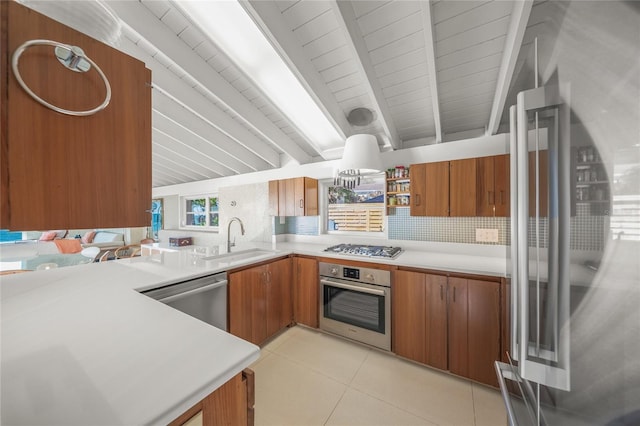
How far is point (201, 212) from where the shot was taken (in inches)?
183

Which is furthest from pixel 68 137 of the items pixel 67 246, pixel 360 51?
pixel 67 246

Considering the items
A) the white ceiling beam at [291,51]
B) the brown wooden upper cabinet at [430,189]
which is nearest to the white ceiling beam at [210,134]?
the white ceiling beam at [291,51]

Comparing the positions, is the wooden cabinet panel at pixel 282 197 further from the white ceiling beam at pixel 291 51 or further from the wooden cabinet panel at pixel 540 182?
the wooden cabinet panel at pixel 540 182

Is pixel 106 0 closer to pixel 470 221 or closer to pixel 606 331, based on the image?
pixel 606 331

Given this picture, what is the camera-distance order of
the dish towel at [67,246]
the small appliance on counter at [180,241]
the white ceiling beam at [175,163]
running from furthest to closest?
the small appliance on counter at [180,241] → the white ceiling beam at [175,163] → the dish towel at [67,246]

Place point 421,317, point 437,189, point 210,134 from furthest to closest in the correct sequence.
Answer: point 210,134
point 437,189
point 421,317

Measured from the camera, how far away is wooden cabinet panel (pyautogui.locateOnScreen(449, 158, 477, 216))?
2068 mm

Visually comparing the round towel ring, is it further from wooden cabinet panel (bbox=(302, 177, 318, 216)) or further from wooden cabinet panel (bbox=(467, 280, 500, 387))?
wooden cabinet panel (bbox=(302, 177, 318, 216))

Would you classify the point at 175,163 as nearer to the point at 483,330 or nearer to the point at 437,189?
the point at 437,189

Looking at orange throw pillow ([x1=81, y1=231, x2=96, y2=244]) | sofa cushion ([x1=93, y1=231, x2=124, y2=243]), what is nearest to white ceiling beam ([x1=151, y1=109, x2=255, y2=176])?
sofa cushion ([x1=93, y1=231, x2=124, y2=243])

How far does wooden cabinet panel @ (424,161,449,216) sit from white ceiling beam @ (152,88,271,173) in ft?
8.10

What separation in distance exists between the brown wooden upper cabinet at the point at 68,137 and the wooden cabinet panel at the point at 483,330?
2.06 m

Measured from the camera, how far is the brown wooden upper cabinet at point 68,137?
408mm

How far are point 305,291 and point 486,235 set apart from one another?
6.42 ft
